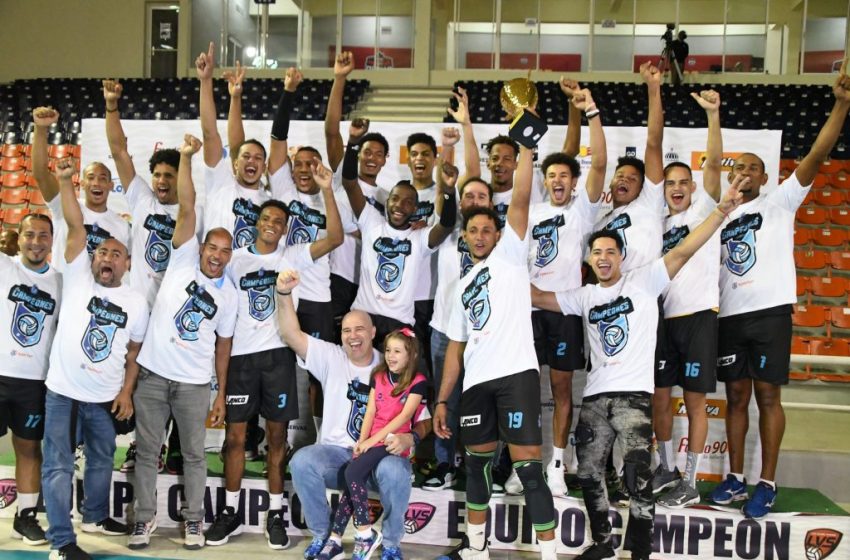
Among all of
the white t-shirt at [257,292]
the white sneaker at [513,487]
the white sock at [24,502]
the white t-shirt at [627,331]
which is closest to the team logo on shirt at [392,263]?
the white t-shirt at [257,292]

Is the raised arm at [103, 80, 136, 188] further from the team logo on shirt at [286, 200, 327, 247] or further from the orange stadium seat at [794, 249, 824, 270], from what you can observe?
the orange stadium seat at [794, 249, 824, 270]

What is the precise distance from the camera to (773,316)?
17.1 ft

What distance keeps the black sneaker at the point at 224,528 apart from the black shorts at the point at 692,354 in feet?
10.2

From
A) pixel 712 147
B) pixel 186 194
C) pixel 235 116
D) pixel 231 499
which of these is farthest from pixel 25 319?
pixel 712 147

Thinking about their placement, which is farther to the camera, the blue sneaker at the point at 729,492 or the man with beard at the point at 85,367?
the blue sneaker at the point at 729,492

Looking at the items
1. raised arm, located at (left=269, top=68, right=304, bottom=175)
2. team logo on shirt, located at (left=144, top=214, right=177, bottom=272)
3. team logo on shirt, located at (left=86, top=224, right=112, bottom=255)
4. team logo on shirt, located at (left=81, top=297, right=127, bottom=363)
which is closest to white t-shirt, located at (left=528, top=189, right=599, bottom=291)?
raised arm, located at (left=269, top=68, right=304, bottom=175)

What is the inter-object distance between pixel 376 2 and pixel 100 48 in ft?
21.1

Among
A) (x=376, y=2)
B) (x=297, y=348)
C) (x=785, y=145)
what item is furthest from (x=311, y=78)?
(x=297, y=348)

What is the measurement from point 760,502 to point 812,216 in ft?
27.6

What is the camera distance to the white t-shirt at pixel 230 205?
5.69 metres

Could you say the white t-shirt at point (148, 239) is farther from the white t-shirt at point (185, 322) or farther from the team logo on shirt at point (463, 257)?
the team logo on shirt at point (463, 257)

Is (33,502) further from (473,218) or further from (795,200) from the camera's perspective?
(795,200)

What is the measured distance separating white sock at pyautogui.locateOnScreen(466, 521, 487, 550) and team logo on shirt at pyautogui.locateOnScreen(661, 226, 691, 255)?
2.34 meters

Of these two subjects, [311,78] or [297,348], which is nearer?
[297,348]
